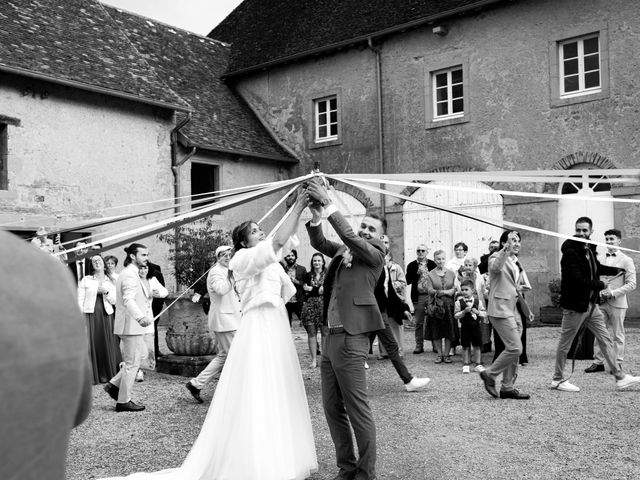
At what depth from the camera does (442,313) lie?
392 inches

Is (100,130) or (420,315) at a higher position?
(100,130)

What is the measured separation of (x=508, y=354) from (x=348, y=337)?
3071 mm

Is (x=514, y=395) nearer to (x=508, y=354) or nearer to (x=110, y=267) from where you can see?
(x=508, y=354)

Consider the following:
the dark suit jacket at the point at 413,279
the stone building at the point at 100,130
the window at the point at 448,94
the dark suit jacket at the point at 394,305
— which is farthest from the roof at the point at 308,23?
the dark suit jacket at the point at 394,305

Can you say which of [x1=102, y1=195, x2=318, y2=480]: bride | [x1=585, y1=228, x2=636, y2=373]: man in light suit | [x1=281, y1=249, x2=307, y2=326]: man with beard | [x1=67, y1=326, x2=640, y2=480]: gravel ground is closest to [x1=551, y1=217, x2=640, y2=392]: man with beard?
[x1=67, y1=326, x2=640, y2=480]: gravel ground

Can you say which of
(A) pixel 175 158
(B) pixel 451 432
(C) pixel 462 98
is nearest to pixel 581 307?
(B) pixel 451 432

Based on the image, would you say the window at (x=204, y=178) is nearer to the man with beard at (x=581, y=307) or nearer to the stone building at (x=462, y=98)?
the stone building at (x=462, y=98)

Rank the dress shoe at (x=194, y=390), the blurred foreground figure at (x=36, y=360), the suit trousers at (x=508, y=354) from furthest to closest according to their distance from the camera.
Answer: the dress shoe at (x=194, y=390) → the suit trousers at (x=508, y=354) → the blurred foreground figure at (x=36, y=360)

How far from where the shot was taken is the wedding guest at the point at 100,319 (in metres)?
8.97

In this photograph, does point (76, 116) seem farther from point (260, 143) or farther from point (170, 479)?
point (170, 479)

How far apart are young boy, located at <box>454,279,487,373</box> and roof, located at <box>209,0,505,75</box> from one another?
9107mm

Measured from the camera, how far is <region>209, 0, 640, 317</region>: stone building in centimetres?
1488

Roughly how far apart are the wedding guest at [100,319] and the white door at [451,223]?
897 centimetres

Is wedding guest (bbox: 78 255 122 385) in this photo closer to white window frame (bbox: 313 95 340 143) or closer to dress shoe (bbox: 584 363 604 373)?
dress shoe (bbox: 584 363 604 373)
